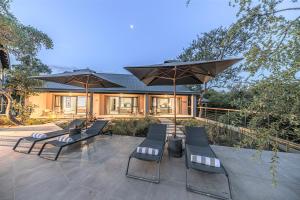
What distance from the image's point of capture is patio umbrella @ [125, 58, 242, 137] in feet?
13.5

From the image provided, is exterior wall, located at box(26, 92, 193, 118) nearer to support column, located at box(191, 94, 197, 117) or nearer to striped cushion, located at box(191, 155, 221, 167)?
support column, located at box(191, 94, 197, 117)

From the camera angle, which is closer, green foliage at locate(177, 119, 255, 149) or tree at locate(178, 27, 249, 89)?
green foliage at locate(177, 119, 255, 149)

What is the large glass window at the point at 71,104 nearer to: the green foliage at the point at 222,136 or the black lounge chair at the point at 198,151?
the green foliage at the point at 222,136

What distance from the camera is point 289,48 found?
77.8 inches

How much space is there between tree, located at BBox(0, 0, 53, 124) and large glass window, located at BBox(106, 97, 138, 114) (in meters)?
8.44

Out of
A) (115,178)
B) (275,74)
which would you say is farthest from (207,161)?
(275,74)

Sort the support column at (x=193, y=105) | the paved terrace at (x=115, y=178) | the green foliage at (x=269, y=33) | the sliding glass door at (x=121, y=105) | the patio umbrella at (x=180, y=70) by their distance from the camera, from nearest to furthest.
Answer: the green foliage at (x=269, y=33)
the paved terrace at (x=115, y=178)
the patio umbrella at (x=180, y=70)
the support column at (x=193, y=105)
the sliding glass door at (x=121, y=105)

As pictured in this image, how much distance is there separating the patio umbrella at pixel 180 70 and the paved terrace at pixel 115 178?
275 centimetres

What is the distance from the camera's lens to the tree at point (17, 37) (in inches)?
215

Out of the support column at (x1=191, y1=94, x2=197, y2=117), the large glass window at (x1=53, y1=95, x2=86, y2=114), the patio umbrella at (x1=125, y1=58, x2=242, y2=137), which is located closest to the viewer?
the patio umbrella at (x1=125, y1=58, x2=242, y2=137)

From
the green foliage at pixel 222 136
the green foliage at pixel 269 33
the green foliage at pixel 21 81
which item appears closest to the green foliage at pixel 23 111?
the green foliage at pixel 21 81

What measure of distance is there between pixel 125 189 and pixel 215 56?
16.9 metres

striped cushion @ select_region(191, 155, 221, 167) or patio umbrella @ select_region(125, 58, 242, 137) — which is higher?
patio umbrella @ select_region(125, 58, 242, 137)

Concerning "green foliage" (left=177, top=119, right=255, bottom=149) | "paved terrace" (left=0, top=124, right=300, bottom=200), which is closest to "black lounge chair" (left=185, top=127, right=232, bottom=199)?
"paved terrace" (left=0, top=124, right=300, bottom=200)
